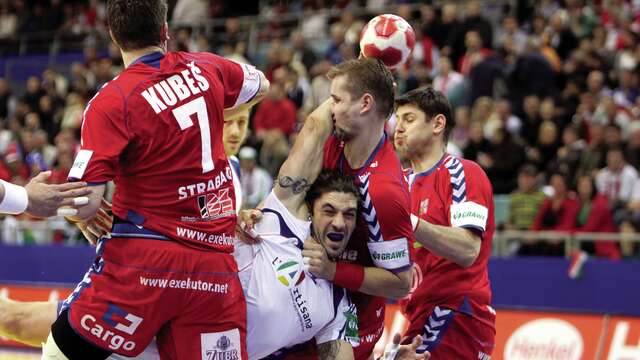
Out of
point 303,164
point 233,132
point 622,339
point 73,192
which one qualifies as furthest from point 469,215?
point 622,339

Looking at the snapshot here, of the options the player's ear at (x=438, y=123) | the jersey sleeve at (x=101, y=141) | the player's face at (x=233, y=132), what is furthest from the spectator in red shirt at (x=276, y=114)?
the jersey sleeve at (x=101, y=141)

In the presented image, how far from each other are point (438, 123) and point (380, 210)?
44.8 inches

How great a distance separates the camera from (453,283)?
20.2 ft

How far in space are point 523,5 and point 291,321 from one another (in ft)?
41.2

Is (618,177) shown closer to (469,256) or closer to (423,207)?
(423,207)

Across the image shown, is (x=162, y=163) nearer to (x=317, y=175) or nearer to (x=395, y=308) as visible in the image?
(x=317, y=175)

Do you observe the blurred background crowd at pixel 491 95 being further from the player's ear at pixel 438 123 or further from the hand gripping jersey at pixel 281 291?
the hand gripping jersey at pixel 281 291

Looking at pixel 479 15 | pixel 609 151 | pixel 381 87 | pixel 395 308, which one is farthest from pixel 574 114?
pixel 381 87

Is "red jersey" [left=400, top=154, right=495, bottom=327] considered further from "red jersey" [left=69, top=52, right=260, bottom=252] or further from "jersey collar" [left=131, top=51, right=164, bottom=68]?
"jersey collar" [left=131, top=51, right=164, bottom=68]

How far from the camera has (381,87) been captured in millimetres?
5414

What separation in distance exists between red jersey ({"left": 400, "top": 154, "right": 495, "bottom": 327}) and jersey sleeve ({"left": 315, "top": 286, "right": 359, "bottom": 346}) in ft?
2.06

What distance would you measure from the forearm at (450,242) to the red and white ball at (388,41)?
93 centimetres

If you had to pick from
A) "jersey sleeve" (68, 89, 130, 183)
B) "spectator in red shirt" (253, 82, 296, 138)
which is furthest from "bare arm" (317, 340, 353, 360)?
"spectator in red shirt" (253, 82, 296, 138)

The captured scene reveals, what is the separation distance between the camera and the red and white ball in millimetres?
5883
